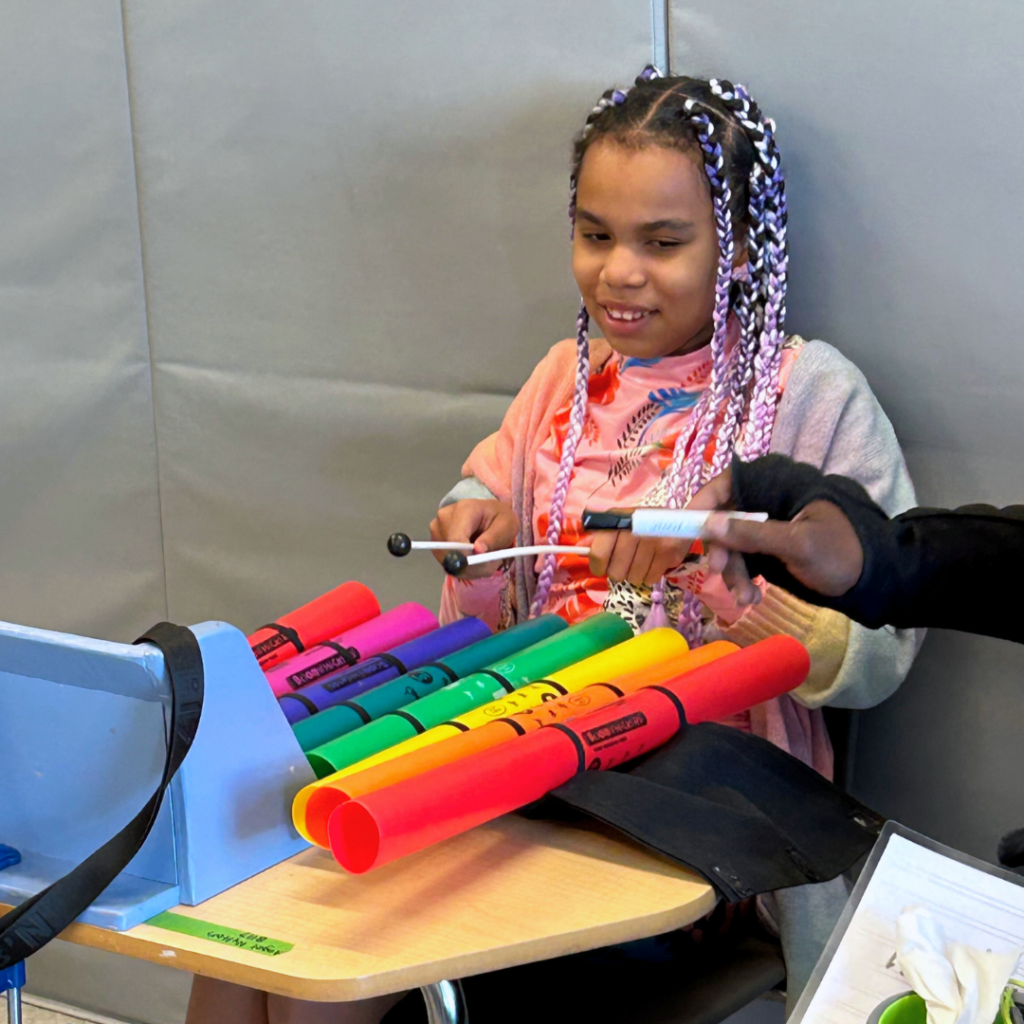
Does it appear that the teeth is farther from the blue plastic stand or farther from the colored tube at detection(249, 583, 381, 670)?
the blue plastic stand

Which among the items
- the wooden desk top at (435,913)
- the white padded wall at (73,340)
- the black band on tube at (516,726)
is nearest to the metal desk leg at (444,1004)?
the wooden desk top at (435,913)

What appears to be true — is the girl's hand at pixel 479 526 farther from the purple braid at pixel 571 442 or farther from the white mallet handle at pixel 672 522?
the white mallet handle at pixel 672 522

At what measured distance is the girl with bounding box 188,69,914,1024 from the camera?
1.41 metres

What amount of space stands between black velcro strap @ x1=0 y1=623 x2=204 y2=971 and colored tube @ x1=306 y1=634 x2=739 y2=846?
0.38ft

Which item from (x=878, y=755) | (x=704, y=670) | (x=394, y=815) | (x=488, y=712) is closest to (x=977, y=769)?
(x=878, y=755)

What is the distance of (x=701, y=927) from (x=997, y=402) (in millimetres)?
637

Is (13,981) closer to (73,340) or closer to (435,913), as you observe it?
(435,913)

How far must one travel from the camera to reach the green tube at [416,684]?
1103 millimetres

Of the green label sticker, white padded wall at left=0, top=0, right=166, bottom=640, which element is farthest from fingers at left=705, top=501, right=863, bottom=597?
white padded wall at left=0, top=0, right=166, bottom=640

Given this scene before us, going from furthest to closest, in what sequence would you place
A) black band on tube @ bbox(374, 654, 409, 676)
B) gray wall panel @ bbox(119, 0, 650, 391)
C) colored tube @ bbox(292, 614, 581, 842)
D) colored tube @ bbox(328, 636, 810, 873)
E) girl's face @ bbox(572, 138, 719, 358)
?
gray wall panel @ bbox(119, 0, 650, 391) < girl's face @ bbox(572, 138, 719, 358) < black band on tube @ bbox(374, 654, 409, 676) < colored tube @ bbox(292, 614, 581, 842) < colored tube @ bbox(328, 636, 810, 873)

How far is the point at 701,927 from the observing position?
127cm

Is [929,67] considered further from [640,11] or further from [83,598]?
[83,598]

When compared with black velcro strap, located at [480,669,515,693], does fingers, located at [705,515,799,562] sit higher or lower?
higher

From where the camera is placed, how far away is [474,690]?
1.15 metres
